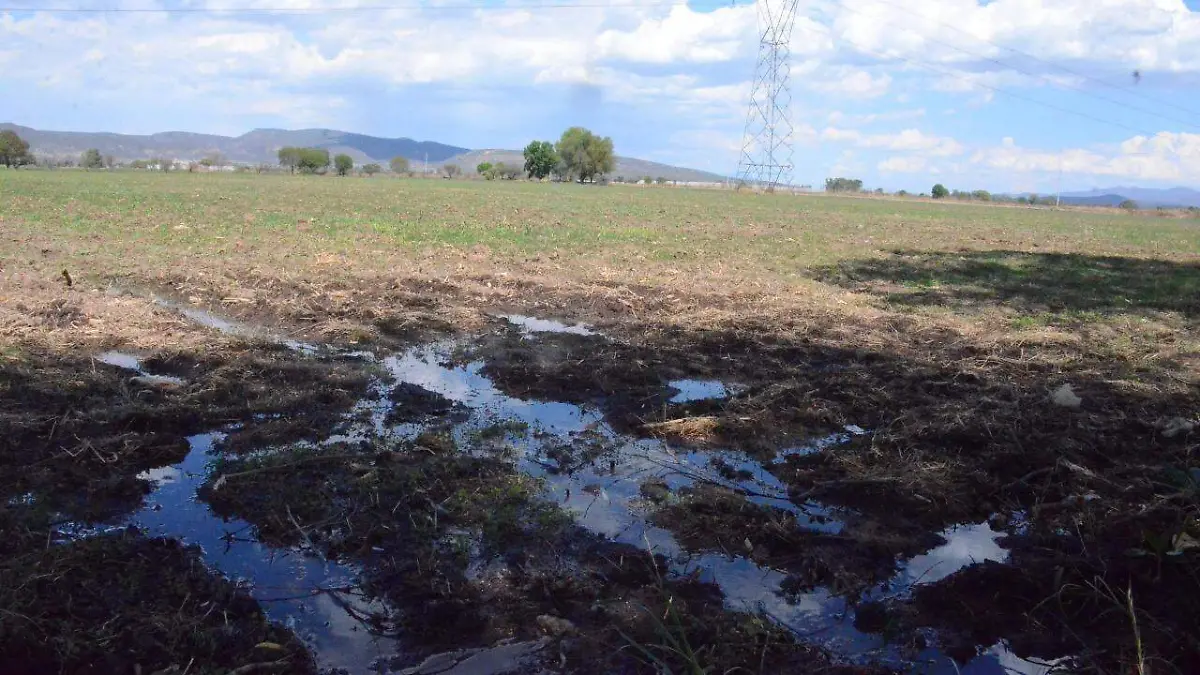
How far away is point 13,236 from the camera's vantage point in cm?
1521

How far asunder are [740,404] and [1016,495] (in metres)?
2.20

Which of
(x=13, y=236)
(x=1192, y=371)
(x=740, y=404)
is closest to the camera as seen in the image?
(x=740, y=404)

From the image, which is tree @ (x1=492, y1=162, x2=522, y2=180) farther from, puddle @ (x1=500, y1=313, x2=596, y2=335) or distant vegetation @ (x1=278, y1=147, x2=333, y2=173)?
puddle @ (x1=500, y1=313, x2=596, y2=335)

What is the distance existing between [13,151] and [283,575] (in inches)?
4268

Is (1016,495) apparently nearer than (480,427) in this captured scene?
Yes

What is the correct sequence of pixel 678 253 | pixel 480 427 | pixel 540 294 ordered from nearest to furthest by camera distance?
pixel 480 427
pixel 540 294
pixel 678 253

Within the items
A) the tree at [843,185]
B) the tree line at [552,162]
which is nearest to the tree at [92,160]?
the tree line at [552,162]

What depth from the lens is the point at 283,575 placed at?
3789 millimetres

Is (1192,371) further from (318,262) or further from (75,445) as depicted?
(318,262)

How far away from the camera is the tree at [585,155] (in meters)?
115

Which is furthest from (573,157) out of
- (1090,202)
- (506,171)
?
(1090,202)

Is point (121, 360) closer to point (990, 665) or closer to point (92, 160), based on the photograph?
point (990, 665)

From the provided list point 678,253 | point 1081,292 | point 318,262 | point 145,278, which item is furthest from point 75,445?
point 1081,292

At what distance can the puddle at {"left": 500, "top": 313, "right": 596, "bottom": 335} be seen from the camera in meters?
9.21
